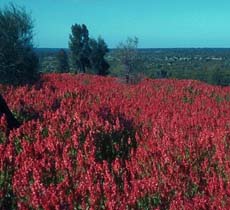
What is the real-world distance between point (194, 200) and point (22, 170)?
7.70ft

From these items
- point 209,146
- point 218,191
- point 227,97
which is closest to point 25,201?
point 218,191

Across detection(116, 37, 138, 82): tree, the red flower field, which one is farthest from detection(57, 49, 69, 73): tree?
the red flower field

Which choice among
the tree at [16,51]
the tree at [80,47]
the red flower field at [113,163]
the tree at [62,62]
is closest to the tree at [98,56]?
the tree at [80,47]

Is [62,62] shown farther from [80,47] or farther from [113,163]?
[113,163]

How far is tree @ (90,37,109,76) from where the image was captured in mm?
58031

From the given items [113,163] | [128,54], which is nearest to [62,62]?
[128,54]

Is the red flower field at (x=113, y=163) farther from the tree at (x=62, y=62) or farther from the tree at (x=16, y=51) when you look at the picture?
the tree at (x=62, y=62)

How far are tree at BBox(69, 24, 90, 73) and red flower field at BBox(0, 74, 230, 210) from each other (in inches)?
1874

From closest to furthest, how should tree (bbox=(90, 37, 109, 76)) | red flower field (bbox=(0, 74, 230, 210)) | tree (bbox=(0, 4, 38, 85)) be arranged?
red flower field (bbox=(0, 74, 230, 210)) → tree (bbox=(0, 4, 38, 85)) → tree (bbox=(90, 37, 109, 76))

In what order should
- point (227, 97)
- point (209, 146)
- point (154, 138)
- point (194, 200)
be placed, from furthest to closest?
point (227, 97)
point (154, 138)
point (209, 146)
point (194, 200)

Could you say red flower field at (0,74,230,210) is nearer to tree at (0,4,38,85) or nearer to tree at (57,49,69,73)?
tree at (0,4,38,85)

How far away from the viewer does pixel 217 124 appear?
Answer: 410 inches

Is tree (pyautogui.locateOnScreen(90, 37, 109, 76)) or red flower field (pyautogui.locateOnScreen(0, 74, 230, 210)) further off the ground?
red flower field (pyautogui.locateOnScreen(0, 74, 230, 210))

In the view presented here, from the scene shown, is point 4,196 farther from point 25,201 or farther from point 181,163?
point 181,163
